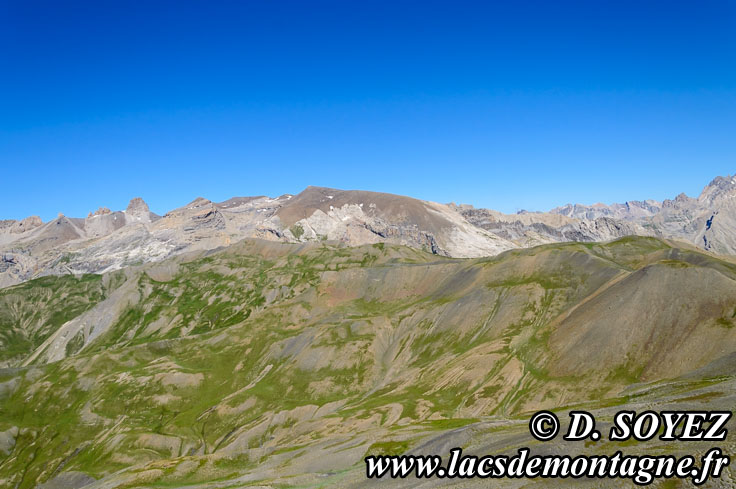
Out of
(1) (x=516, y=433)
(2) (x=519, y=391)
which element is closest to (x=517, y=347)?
(2) (x=519, y=391)

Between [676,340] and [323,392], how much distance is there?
132057 mm

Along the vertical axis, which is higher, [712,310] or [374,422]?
[712,310]

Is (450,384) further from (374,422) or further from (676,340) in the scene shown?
(676,340)

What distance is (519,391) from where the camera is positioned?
468ft

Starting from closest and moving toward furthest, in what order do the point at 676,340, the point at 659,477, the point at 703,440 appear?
the point at 659,477, the point at 703,440, the point at 676,340

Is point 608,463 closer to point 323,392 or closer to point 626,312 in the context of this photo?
point 626,312

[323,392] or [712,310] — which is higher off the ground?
[712,310]

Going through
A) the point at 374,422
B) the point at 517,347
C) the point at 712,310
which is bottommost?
the point at 374,422

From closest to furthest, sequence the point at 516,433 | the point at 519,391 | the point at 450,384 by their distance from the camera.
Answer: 1. the point at 516,433
2. the point at 519,391
3. the point at 450,384

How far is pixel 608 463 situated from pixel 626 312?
119939 millimetres

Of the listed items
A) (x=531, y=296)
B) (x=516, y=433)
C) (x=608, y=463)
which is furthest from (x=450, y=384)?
(x=608, y=463)

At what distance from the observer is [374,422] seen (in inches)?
5674

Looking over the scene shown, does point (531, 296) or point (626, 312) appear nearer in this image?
point (626, 312)

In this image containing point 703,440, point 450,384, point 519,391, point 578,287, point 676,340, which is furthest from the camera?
point 578,287
